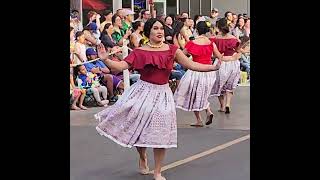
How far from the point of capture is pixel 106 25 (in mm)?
13867

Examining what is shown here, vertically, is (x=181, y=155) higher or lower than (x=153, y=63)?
lower

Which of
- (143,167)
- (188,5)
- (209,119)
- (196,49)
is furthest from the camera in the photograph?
(188,5)

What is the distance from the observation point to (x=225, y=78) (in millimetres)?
11781

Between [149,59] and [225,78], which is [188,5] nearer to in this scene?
[225,78]

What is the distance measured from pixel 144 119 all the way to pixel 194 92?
3.89 metres

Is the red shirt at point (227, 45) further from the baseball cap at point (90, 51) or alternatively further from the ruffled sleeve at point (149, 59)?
the ruffled sleeve at point (149, 59)

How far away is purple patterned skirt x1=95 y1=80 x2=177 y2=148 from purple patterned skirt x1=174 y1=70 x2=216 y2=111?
365cm

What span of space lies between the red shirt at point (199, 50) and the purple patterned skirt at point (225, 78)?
147 cm

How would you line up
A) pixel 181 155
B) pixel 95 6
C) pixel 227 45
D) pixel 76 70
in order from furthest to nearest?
pixel 95 6 → pixel 76 70 → pixel 227 45 → pixel 181 155

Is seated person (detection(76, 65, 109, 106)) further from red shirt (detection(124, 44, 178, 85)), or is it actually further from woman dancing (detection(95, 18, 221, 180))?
red shirt (detection(124, 44, 178, 85))

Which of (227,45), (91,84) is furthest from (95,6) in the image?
(227,45)

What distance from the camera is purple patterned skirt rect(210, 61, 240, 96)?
1176 cm
